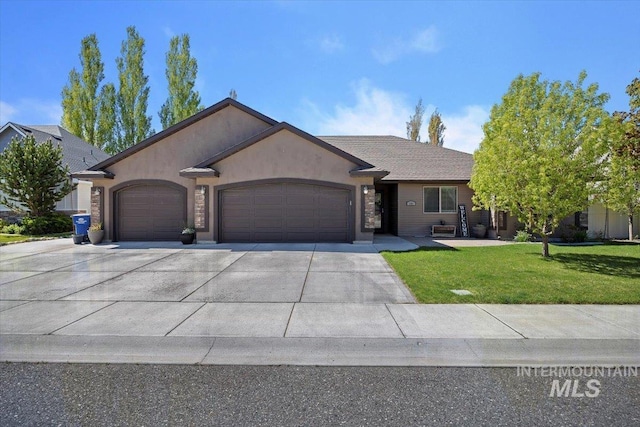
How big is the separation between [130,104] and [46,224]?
18.5 metres

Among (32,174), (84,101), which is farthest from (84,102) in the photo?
(32,174)

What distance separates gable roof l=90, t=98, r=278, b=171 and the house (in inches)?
1.7

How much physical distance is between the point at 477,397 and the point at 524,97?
32.6ft

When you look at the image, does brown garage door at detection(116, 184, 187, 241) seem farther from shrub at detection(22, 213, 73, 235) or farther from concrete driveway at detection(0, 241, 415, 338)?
shrub at detection(22, 213, 73, 235)

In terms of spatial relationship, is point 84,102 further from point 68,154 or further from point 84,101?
point 68,154

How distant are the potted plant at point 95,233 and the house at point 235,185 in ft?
1.22

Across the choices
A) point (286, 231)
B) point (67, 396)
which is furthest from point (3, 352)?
point (286, 231)

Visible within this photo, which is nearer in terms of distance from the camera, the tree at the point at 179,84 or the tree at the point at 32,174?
the tree at the point at 32,174

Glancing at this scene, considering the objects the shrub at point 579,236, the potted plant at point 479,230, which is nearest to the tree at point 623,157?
the shrub at point 579,236

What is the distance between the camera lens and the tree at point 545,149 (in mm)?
9703

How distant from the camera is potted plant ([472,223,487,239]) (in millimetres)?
17172

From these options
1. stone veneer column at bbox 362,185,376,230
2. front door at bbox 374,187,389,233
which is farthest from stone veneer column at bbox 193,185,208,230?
front door at bbox 374,187,389,233

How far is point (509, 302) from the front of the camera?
254 inches

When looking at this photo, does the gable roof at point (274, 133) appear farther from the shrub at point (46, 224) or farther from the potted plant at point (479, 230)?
the shrub at point (46, 224)
